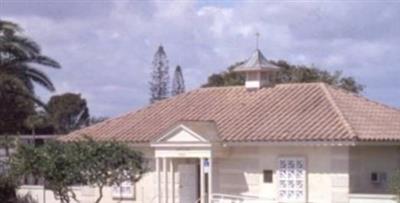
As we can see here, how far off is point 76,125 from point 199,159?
1417 inches

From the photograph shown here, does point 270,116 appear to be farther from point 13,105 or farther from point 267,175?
point 13,105

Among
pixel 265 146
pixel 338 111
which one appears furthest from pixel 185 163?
pixel 338 111

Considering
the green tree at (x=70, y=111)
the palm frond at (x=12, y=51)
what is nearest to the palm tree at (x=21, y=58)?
the palm frond at (x=12, y=51)

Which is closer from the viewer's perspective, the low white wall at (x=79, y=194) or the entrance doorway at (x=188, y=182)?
the entrance doorway at (x=188, y=182)

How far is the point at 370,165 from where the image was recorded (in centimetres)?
3672

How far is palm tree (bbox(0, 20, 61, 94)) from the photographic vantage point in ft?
141

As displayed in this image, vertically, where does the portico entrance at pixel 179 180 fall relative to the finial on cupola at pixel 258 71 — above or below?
below

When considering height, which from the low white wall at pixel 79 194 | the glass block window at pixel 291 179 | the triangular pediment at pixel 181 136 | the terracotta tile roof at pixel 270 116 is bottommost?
the low white wall at pixel 79 194

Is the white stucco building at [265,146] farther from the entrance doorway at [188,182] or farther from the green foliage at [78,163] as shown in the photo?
the green foliage at [78,163]

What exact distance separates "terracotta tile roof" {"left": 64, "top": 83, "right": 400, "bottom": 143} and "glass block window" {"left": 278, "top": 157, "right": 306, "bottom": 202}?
99 cm

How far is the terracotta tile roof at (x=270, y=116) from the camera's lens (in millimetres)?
36406

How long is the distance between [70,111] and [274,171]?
3948 centimetres

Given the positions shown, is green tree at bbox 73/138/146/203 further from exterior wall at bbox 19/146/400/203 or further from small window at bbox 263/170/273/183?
small window at bbox 263/170/273/183

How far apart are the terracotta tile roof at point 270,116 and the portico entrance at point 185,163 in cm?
65
